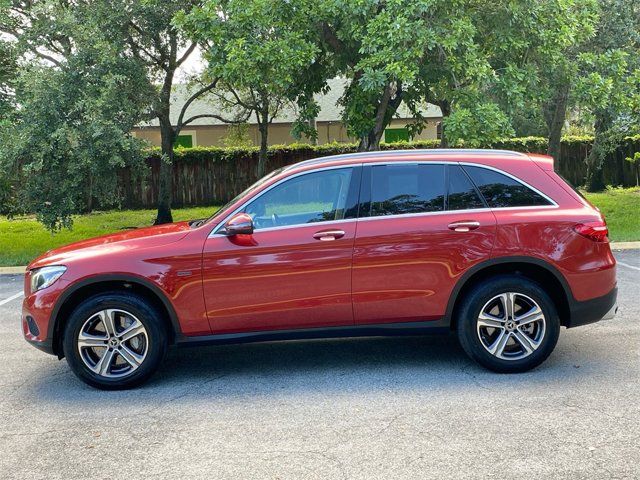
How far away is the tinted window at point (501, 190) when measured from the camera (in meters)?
5.77

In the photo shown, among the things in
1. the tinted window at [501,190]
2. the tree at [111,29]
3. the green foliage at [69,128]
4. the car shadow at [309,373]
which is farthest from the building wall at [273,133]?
the tinted window at [501,190]

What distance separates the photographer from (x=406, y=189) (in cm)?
580

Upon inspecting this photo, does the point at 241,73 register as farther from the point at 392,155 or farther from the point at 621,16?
the point at 621,16

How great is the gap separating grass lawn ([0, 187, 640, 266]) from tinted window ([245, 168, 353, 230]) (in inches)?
339

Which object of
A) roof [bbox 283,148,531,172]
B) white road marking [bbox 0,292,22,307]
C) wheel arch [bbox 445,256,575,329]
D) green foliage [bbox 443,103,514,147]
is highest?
green foliage [bbox 443,103,514,147]

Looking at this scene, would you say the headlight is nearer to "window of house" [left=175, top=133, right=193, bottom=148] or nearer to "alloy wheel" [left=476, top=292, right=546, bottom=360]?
"alloy wheel" [left=476, top=292, right=546, bottom=360]

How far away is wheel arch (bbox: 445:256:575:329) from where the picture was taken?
5607mm

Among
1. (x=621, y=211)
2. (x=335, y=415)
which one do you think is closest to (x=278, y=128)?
(x=621, y=211)

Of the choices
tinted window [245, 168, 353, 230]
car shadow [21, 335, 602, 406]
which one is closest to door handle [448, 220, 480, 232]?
tinted window [245, 168, 353, 230]

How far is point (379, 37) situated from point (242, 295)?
24.3 ft

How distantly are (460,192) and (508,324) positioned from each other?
1137mm

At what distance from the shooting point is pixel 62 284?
5.50 meters

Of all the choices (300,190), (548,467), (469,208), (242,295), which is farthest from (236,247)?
(548,467)

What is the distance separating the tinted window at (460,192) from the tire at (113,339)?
2.56m
